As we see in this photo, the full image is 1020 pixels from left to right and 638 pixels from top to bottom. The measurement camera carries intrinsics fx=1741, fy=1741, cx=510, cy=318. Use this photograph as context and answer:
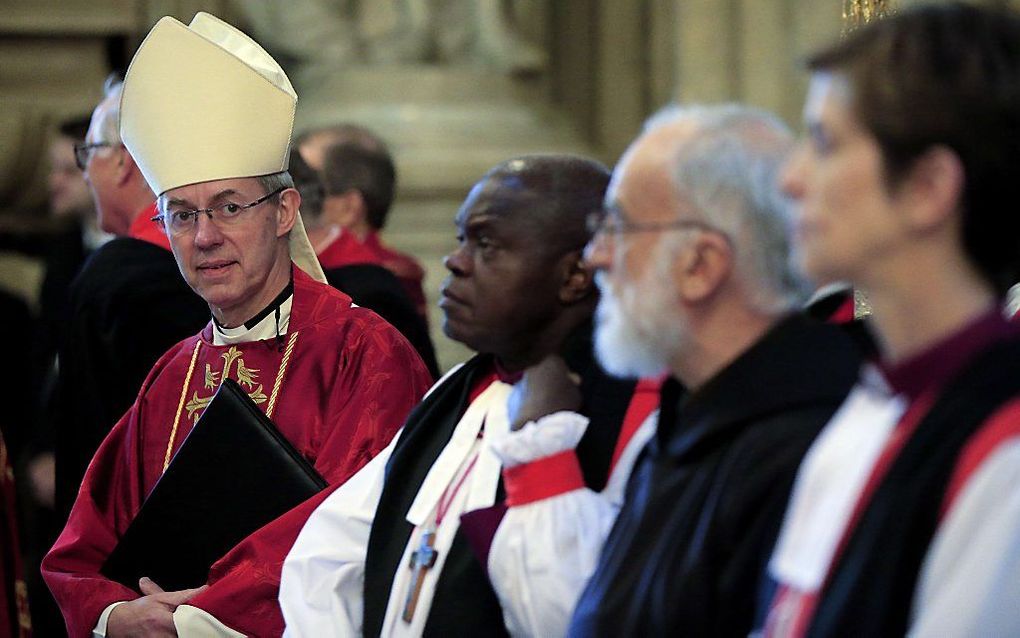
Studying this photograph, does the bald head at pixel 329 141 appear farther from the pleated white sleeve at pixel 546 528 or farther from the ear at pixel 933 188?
the ear at pixel 933 188

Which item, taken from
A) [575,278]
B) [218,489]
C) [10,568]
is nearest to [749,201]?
[575,278]

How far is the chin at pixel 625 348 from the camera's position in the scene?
2.49 meters

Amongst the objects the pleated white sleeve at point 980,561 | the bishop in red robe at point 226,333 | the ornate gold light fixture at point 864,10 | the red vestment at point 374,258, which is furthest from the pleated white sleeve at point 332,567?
the red vestment at point 374,258

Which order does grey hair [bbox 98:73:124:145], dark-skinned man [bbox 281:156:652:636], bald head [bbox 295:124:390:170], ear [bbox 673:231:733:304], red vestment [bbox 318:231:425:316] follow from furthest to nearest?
bald head [bbox 295:124:390:170] < red vestment [bbox 318:231:425:316] < grey hair [bbox 98:73:124:145] < dark-skinned man [bbox 281:156:652:636] < ear [bbox 673:231:733:304]

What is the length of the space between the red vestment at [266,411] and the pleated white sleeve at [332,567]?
0.84 ft

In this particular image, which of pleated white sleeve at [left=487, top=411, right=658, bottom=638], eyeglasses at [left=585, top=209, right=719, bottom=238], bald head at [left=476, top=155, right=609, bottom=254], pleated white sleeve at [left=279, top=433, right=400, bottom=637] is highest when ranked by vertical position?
eyeglasses at [left=585, top=209, right=719, bottom=238]

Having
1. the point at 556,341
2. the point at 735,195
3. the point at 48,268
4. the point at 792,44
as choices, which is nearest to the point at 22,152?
the point at 48,268

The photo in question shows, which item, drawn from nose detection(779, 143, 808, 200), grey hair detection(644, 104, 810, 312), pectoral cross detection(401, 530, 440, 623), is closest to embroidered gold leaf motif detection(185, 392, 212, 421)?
pectoral cross detection(401, 530, 440, 623)

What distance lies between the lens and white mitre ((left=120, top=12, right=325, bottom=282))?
400cm

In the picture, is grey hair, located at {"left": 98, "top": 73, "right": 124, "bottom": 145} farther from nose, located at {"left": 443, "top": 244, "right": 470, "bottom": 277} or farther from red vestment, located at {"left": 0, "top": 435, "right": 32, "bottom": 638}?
nose, located at {"left": 443, "top": 244, "right": 470, "bottom": 277}

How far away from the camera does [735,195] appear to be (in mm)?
2475

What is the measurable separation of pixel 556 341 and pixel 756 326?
1.96 feet

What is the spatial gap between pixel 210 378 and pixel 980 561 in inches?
102

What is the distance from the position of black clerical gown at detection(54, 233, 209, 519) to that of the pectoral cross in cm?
182
